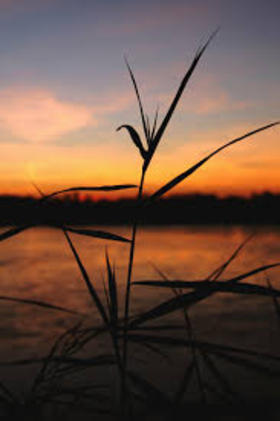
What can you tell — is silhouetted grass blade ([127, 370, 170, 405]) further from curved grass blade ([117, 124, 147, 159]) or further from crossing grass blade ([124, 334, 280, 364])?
curved grass blade ([117, 124, 147, 159])

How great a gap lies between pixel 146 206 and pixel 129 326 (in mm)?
400

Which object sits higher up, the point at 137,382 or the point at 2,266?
the point at 137,382

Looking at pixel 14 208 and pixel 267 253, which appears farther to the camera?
pixel 267 253

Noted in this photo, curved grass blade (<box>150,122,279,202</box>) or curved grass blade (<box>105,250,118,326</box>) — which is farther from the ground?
curved grass blade (<box>150,122,279,202</box>)

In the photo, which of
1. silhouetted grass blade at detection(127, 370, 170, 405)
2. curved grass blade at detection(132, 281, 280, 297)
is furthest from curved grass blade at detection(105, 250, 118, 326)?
silhouetted grass blade at detection(127, 370, 170, 405)

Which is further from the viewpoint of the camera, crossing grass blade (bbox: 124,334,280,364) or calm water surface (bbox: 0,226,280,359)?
calm water surface (bbox: 0,226,280,359)

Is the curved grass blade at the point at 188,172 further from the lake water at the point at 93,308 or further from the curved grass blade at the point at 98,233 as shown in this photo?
the lake water at the point at 93,308

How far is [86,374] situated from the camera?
7289mm

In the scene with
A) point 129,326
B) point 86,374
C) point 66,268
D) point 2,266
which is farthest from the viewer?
point 2,266

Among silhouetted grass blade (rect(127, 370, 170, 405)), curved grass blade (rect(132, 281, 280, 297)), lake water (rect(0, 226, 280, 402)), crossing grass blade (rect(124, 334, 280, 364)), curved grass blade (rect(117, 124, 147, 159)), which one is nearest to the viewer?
curved grass blade (rect(132, 281, 280, 297))

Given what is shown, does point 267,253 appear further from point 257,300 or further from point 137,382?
point 137,382

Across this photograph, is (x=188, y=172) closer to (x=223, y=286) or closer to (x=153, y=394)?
(x=223, y=286)

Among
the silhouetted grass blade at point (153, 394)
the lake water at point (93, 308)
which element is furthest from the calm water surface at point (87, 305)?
the silhouetted grass blade at point (153, 394)

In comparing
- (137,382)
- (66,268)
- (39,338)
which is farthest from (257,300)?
(137,382)
